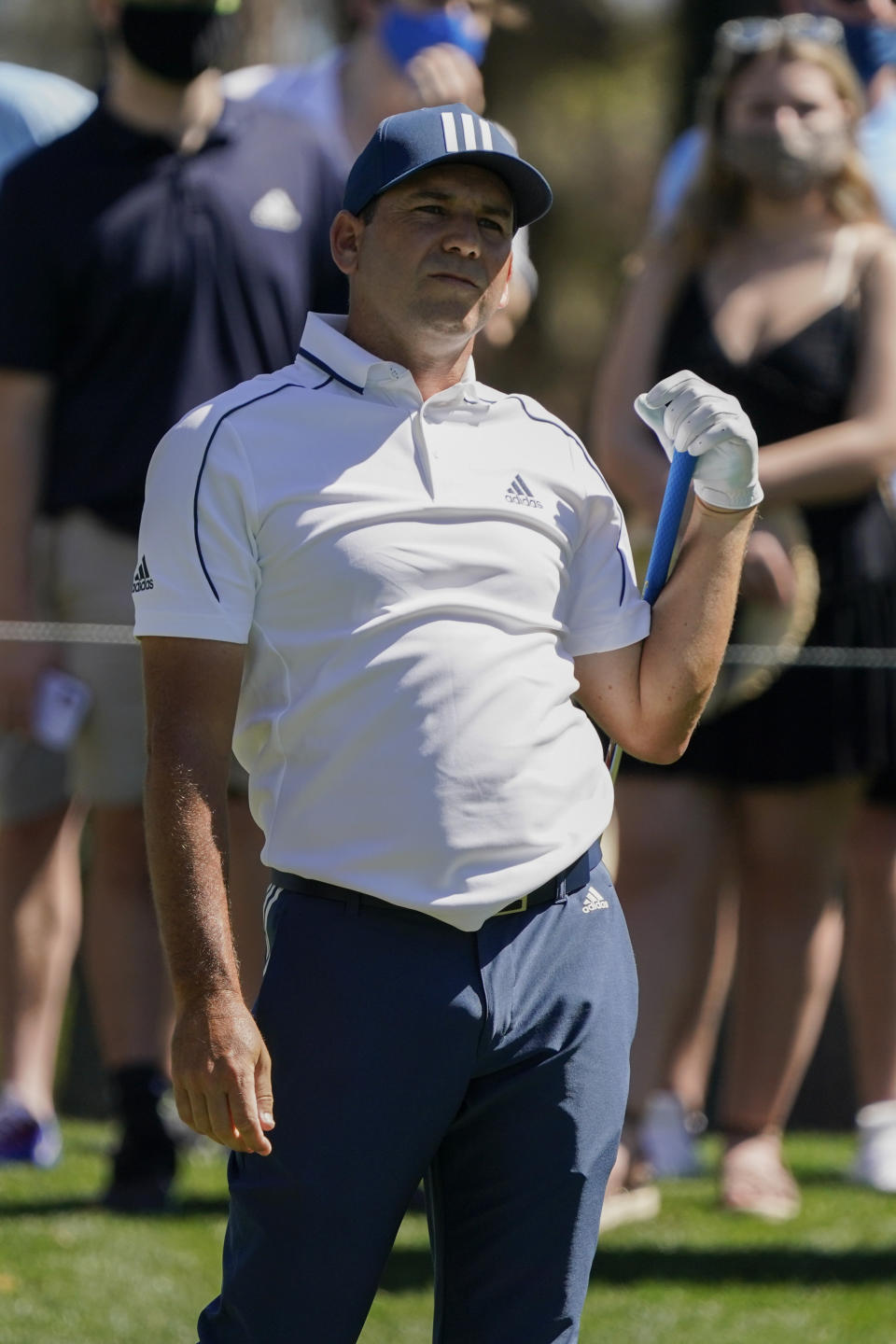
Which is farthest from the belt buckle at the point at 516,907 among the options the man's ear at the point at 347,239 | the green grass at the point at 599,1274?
the green grass at the point at 599,1274

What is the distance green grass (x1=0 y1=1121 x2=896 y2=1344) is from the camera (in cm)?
387

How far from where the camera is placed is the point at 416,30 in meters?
5.64

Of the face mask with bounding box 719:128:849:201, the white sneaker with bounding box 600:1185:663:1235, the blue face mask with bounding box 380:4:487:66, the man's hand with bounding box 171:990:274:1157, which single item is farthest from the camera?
the blue face mask with bounding box 380:4:487:66

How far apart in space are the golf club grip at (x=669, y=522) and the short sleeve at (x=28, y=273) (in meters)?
2.10

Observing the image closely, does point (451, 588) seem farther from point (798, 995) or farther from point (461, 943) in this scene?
point (798, 995)

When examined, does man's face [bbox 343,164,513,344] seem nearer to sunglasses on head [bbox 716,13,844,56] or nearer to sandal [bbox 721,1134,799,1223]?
sunglasses on head [bbox 716,13,844,56]

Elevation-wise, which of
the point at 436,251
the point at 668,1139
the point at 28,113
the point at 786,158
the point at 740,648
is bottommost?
the point at 668,1139

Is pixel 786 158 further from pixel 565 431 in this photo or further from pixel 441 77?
pixel 565 431

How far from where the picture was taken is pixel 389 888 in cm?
250

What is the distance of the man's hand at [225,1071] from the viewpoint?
2426mm

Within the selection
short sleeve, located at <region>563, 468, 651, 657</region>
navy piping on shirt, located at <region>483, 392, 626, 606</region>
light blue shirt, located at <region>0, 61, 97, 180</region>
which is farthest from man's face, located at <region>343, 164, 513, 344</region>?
light blue shirt, located at <region>0, 61, 97, 180</region>

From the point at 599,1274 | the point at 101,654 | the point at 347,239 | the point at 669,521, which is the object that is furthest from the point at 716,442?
the point at 101,654

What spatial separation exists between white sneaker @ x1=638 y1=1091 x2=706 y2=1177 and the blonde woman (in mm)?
141

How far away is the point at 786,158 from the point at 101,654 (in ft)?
6.27
